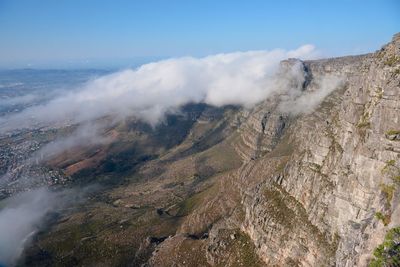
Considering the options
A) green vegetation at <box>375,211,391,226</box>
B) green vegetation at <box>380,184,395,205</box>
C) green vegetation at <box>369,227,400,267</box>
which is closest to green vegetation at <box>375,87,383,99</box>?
green vegetation at <box>380,184,395,205</box>

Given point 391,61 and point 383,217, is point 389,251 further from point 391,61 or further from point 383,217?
point 391,61

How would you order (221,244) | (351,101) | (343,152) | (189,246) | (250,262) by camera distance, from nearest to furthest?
(343,152), (351,101), (250,262), (221,244), (189,246)

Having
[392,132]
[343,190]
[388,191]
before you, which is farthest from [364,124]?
[388,191]

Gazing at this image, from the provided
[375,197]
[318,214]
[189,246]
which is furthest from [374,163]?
[189,246]

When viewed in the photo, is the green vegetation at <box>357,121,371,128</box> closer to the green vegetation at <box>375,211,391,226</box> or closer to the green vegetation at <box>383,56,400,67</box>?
the green vegetation at <box>383,56,400,67</box>

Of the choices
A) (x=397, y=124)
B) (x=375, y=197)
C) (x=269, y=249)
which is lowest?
(x=269, y=249)

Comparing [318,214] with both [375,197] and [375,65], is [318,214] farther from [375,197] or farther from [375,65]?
[375,65]

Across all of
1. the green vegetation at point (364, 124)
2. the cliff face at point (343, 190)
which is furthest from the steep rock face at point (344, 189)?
the cliff face at point (343, 190)
